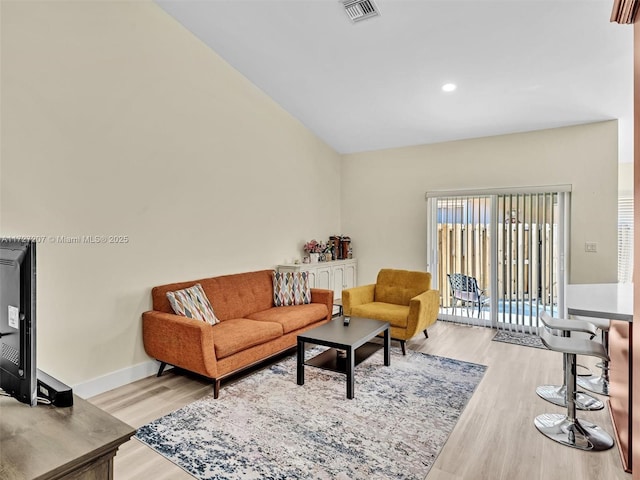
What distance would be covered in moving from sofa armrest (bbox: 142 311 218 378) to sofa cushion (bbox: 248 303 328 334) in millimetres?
864

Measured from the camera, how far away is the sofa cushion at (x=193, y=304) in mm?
3336

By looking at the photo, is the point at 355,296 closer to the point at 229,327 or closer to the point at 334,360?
the point at 334,360

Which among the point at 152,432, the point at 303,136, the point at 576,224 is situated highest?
the point at 303,136

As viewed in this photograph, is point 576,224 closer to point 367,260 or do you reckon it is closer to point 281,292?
point 367,260

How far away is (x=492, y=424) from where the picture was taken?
2578 millimetres

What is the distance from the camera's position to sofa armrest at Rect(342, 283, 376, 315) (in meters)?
4.38

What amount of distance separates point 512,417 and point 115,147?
3842 millimetres

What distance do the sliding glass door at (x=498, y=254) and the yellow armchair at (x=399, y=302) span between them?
3.24 ft

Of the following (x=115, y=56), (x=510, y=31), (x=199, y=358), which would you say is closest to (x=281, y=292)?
(x=199, y=358)

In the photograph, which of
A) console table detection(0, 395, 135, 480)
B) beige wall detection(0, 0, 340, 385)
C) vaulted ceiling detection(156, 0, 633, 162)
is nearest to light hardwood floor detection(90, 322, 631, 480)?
beige wall detection(0, 0, 340, 385)

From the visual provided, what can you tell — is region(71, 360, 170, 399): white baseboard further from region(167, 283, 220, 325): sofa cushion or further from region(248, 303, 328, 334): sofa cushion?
region(248, 303, 328, 334): sofa cushion

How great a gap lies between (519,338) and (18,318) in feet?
16.2

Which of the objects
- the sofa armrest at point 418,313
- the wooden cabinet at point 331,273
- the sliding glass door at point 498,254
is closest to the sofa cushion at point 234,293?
the wooden cabinet at point 331,273

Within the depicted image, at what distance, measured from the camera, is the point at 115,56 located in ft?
10.4
